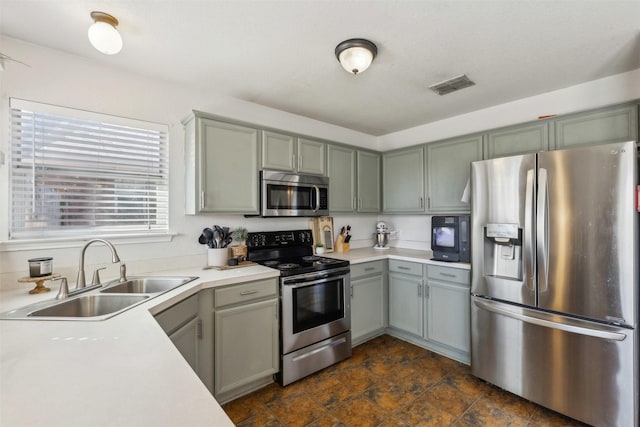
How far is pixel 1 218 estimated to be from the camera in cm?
182

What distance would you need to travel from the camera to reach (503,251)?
2.18 metres

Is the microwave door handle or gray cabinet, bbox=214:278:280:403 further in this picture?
the microwave door handle

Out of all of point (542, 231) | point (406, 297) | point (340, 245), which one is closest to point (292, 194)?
point (340, 245)

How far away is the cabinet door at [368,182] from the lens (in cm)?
347

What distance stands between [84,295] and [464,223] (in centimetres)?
287

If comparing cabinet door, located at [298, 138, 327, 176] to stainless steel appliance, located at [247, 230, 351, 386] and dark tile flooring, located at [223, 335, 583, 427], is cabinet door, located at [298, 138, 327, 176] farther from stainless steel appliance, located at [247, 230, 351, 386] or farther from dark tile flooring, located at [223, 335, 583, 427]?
dark tile flooring, located at [223, 335, 583, 427]

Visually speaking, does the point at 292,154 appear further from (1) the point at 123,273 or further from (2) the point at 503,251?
(2) the point at 503,251

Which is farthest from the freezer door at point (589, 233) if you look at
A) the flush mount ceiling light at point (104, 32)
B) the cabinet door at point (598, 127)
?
the flush mount ceiling light at point (104, 32)

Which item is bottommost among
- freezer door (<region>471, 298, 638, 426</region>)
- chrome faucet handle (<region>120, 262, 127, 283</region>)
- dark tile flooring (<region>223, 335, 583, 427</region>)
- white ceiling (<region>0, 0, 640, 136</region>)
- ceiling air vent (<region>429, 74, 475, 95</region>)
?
dark tile flooring (<region>223, 335, 583, 427</region>)

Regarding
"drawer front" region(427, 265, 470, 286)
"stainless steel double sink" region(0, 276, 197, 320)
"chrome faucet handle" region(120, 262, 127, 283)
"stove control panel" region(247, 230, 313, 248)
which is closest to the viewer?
"stainless steel double sink" region(0, 276, 197, 320)

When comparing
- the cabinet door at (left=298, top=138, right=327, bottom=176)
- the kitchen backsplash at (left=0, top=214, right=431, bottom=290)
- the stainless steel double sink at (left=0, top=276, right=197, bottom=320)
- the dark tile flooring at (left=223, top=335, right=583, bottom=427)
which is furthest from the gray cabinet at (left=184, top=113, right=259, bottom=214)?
the dark tile flooring at (left=223, top=335, right=583, bottom=427)

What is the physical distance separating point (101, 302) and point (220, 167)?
1230 mm

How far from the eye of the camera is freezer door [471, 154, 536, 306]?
205cm

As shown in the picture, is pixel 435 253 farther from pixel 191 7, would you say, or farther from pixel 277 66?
pixel 191 7
